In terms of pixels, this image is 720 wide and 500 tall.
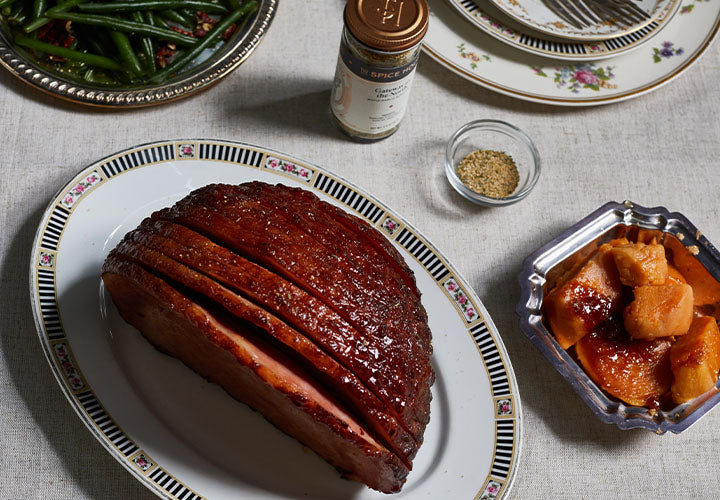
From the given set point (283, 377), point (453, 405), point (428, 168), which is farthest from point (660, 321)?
point (283, 377)

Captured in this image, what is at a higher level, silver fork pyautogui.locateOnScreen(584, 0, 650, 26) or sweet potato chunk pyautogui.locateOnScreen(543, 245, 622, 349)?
silver fork pyautogui.locateOnScreen(584, 0, 650, 26)

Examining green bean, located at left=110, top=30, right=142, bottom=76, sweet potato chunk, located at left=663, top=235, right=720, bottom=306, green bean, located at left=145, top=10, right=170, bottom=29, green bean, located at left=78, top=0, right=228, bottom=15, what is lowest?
sweet potato chunk, located at left=663, top=235, right=720, bottom=306

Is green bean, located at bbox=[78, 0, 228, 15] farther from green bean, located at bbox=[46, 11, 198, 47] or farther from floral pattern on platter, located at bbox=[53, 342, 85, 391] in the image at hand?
floral pattern on platter, located at bbox=[53, 342, 85, 391]

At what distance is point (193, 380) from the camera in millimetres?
2309

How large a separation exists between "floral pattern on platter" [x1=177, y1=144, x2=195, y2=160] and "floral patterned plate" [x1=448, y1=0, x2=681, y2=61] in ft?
4.18

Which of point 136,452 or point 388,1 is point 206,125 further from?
point 136,452

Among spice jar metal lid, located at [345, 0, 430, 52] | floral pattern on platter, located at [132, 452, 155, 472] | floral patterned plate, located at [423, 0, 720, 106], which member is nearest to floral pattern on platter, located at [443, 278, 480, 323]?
spice jar metal lid, located at [345, 0, 430, 52]

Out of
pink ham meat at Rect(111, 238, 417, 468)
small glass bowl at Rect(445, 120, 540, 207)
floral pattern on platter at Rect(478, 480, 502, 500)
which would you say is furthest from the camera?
small glass bowl at Rect(445, 120, 540, 207)

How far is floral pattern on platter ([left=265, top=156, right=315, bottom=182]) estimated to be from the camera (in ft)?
8.58

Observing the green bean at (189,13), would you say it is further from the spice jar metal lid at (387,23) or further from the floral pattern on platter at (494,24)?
the floral pattern on platter at (494,24)

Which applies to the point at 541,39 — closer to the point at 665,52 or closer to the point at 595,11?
the point at 595,11

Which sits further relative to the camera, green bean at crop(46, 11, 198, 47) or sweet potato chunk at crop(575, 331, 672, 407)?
green bean at crop(46, 11, 198, 47)

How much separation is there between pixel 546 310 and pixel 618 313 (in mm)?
234

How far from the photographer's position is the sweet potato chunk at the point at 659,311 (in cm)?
238
